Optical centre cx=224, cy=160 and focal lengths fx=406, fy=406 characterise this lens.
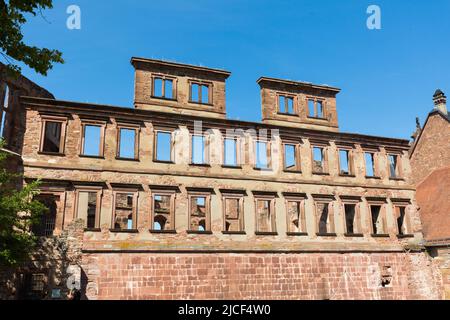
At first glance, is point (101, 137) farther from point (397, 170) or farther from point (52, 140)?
point (397, 170)

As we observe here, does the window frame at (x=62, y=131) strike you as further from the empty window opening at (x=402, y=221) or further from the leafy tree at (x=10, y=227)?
the empty window opening at (x=402, y=221)

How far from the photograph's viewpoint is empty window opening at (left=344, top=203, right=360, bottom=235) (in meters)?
24.5

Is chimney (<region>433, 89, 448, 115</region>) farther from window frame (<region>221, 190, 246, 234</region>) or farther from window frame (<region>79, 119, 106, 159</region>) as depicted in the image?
window frame (<region>79, 119, 106, 159</region>)

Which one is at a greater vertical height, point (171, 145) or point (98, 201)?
point (171, 145)

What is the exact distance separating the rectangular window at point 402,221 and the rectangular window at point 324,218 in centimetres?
468

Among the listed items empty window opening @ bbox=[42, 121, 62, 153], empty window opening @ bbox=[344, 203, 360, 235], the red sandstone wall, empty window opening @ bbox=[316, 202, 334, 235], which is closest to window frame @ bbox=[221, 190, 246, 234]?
the red sandstone wall

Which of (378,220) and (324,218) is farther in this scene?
(378,220)

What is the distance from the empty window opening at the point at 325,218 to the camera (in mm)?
23859

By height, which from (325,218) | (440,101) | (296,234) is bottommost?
(296,234)

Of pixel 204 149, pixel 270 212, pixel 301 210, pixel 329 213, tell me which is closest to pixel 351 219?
pixel 329 213

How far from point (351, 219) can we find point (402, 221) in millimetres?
3597

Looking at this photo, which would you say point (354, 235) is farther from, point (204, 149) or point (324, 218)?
point (204, 149)

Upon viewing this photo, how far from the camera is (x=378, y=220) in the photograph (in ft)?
83.8
